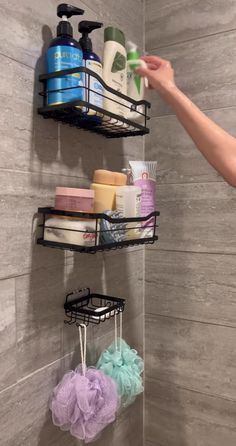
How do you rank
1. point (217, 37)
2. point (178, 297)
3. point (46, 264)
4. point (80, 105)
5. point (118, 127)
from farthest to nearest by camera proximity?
point (178, 297)
point (217, 37)
point (118, 127)
point (46, 264)
point (80, 105)

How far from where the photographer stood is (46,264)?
2.78 feet

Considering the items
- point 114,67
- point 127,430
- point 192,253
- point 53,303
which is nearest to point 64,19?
point 114,67

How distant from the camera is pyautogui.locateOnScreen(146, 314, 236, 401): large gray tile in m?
1.18

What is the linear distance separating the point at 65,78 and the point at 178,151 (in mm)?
567

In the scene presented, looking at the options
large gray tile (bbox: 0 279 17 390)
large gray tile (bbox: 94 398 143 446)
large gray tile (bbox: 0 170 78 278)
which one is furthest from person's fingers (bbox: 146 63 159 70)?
large gray tile (bbox: 94 398 143 446)

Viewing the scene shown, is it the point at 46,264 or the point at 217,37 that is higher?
the point at 217,37

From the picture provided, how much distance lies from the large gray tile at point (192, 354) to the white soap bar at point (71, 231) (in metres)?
0.63

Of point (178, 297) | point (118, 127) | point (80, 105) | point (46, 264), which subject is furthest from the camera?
point (178, 297)

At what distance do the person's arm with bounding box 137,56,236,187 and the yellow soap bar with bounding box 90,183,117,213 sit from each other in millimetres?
229

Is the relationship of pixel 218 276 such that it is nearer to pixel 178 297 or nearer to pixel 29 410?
pixel 178 297

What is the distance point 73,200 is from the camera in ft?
2.57

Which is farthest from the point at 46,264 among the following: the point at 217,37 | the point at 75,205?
the point at 217,37

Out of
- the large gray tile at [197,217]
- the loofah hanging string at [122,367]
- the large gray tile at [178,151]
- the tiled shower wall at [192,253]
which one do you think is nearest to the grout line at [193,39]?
the tiled shower wall at [192,253]

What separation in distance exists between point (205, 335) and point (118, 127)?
73 centimetres
